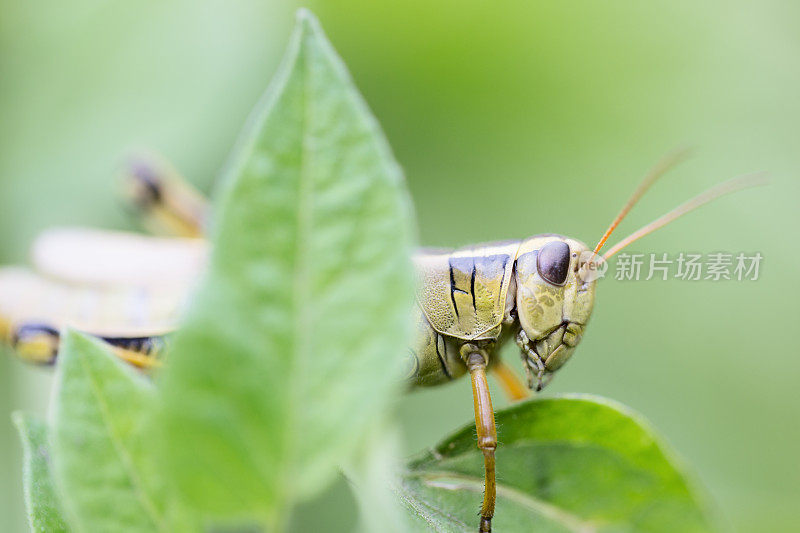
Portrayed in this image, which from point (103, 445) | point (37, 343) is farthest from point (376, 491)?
point (37, 343)

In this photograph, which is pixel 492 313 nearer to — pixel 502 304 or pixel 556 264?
pixel 502 304

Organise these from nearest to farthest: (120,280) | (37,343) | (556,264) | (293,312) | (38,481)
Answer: (293,312) < (38,481) < (556,264) < (37,343) < (120,280)

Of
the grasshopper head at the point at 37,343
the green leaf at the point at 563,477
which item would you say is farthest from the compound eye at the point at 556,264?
the grasshopper head at the point at 37,343

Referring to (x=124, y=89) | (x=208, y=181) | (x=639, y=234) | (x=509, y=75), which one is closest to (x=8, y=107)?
(x=124, y=89)

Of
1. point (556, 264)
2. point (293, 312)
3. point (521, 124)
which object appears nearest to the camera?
point (293, 312)

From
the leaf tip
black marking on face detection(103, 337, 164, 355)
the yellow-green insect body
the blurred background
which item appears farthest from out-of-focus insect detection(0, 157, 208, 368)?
the leaf tip

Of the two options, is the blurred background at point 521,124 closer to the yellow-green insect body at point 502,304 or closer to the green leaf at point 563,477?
the yellow-green insect body at point 502,304

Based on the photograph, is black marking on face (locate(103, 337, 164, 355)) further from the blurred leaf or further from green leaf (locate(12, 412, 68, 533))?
green leaf (locate(12, 412, 68, 533))

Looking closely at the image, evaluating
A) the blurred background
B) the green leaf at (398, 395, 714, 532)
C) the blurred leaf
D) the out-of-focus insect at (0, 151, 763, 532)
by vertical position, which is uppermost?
the blurred background

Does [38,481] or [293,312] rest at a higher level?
[293,312]
